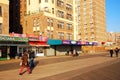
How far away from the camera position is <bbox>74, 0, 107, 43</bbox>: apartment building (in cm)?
10720

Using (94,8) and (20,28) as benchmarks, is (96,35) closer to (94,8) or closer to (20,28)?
(94,8)

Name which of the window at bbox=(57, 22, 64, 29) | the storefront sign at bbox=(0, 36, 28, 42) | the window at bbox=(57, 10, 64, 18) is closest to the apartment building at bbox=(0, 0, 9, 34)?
the storefront sign at bbox=(0, 36, 28, 42)

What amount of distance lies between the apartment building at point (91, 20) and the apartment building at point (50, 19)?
45.4 metres

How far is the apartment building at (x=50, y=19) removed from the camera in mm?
50719

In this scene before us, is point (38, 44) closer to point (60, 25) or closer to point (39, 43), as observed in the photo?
point (39, 43)

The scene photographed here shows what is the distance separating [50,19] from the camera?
51.9 meters

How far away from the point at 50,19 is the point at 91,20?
59740 millimetres

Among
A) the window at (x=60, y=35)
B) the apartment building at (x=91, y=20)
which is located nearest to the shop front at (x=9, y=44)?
the window at (x=60, y=35)

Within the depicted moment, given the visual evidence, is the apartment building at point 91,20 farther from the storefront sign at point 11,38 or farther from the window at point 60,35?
the storefront sign at point 11,38

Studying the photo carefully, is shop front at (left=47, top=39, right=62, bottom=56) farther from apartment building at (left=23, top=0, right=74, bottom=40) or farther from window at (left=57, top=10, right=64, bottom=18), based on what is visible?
window at (left=57, top=10, right=64, bottom=18)

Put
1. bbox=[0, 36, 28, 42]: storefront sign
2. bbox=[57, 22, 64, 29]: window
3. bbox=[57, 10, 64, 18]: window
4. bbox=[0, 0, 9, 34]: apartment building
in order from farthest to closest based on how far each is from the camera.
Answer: bbox=[57, 10, 64, 18]: window → bbox=[57, 22, 64, 29]: window → bbox=[0, 0, 9, 34]: apartment building → bbox=[0, 36, 28, 42]: storefront sign

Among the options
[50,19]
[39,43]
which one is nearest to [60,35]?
[50,19]

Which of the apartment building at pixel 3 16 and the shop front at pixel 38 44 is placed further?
the shop front at pixel 38 44

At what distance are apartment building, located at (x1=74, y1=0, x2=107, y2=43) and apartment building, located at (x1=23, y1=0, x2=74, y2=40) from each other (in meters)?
45.4
